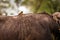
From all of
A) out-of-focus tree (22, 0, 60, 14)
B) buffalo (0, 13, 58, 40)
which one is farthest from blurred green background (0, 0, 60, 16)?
buffalo (0, 13, 58, 40)

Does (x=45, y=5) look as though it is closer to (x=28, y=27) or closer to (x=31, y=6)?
(x=31, y=6)

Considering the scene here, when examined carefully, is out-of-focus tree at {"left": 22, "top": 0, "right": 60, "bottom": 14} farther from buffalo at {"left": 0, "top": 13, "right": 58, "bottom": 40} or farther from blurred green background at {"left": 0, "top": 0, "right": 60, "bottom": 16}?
buffalo at {"left": 0, "top": 13, "right": 58, "bottom": 40}

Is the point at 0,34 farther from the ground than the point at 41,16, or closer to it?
closer to it

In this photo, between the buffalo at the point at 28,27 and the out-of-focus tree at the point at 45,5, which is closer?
the buffalo at the point at 28,27

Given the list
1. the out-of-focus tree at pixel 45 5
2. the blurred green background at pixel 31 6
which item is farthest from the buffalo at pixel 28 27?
the out-of-focus tree at pixel 45 5

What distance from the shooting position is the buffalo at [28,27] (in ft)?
17.0

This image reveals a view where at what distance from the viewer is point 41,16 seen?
5.47m

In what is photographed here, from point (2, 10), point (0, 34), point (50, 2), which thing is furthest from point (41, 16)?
point (2, 10)

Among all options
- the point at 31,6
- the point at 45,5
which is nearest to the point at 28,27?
the point at 45,5

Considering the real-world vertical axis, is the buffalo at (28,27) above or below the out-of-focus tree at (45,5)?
below

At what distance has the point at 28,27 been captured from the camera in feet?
17.2

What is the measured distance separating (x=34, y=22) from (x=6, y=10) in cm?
711

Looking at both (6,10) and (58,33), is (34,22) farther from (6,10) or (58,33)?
(6,10)

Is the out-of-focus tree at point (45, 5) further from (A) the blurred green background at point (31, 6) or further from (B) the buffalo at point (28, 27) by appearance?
(B) the buffalo at point (28, 27)
